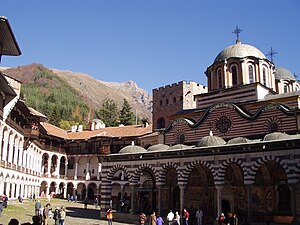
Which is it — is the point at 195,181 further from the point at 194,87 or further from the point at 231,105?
the point at 194,87

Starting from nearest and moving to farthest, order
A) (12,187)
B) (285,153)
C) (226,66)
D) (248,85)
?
→ (285,153) → (248,85) → (226,66) → (12,187)

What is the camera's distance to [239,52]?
31.0 m

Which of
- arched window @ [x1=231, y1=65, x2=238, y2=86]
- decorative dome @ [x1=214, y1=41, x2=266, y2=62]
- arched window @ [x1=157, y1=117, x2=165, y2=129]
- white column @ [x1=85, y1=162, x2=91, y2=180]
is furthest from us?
white column @ [x1=85, y1=162, x2=91, y2=180]

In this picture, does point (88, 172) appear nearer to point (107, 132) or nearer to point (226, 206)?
point (107, 132)

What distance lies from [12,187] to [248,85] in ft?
84.2

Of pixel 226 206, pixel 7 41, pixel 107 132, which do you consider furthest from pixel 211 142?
pixel 107 132

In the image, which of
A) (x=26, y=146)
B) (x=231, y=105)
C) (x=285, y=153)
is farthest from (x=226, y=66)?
(x=26, y=146)

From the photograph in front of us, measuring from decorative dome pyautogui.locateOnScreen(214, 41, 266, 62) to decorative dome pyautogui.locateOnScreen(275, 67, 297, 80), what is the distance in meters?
9.10

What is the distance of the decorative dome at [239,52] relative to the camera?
30.9 m

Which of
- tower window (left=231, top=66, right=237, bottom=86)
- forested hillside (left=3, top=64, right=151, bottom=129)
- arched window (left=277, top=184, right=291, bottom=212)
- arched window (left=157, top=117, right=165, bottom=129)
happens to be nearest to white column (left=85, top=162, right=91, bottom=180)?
arched window (left=157, top=117, right=165, bottom=129)

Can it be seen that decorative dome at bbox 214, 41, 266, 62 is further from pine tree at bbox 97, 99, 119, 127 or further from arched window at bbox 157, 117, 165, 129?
pine tree at bbox 97, 99, 119, 127

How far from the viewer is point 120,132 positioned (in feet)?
176

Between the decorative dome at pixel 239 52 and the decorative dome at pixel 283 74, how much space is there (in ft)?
29.8

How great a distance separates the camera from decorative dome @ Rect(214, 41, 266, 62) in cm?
3086
